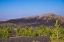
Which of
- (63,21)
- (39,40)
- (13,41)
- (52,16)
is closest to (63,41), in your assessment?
(39,40)

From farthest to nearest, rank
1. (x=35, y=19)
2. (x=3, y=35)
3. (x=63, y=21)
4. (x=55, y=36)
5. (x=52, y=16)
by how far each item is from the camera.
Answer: (x=35, y=19)
(x=52, y=16)
(x=63, y=21)
(x=3, y=35)
(x=55, y=36)

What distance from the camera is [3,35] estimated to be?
61.4m

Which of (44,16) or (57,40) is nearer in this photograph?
(57,40)

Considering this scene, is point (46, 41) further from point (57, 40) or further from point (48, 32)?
point (48, 32)

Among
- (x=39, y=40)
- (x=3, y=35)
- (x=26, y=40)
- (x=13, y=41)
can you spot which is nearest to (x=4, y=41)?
(x=13, y=41)

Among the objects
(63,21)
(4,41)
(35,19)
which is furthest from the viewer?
(35,19)

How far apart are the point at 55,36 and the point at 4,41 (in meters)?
15.5

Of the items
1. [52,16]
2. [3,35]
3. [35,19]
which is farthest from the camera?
[35,19]

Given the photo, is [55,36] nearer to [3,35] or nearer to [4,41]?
[4,41]

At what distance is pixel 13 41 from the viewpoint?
35.2 m

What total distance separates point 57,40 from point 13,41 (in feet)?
46.6

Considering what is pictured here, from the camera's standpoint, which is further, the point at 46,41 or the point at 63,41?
the point at 63,41

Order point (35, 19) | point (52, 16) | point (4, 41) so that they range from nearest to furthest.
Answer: point (4, 41), point (52, 16), point (35, 19)

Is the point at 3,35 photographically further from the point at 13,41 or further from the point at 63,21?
the point at 63,21
